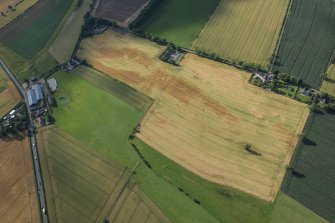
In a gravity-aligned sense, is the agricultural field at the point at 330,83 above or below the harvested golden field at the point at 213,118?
above

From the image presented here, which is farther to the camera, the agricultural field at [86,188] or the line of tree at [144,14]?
Answer: the line of tree at [144,14]

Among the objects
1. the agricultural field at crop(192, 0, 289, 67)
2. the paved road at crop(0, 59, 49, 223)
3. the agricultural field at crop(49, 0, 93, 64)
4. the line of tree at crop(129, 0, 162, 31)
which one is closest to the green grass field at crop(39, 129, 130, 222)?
the paved road at crop(0, 59, 49, 223)

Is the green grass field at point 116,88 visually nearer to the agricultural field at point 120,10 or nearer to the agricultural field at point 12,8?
the agricultural field at point 120,10

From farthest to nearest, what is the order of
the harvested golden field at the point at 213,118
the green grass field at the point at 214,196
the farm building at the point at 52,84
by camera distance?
1. the farm building at the point at 52,84
2. the harvested golden field at the point at 213,118
3. the green grass field at the point at 214,196

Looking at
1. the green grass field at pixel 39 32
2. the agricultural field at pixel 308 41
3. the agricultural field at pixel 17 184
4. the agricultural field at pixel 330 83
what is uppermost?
the agricultural field at pixel 308 41

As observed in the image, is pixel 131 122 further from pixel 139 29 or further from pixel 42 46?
pixel 42 46

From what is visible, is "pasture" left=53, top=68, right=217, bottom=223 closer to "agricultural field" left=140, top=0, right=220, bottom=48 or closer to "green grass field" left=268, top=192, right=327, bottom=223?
"green grass field" left=268, top=192, right=327, bottom=223

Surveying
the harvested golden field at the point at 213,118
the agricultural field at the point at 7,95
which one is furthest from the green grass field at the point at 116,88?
the agricultural field at the point at 7,95
